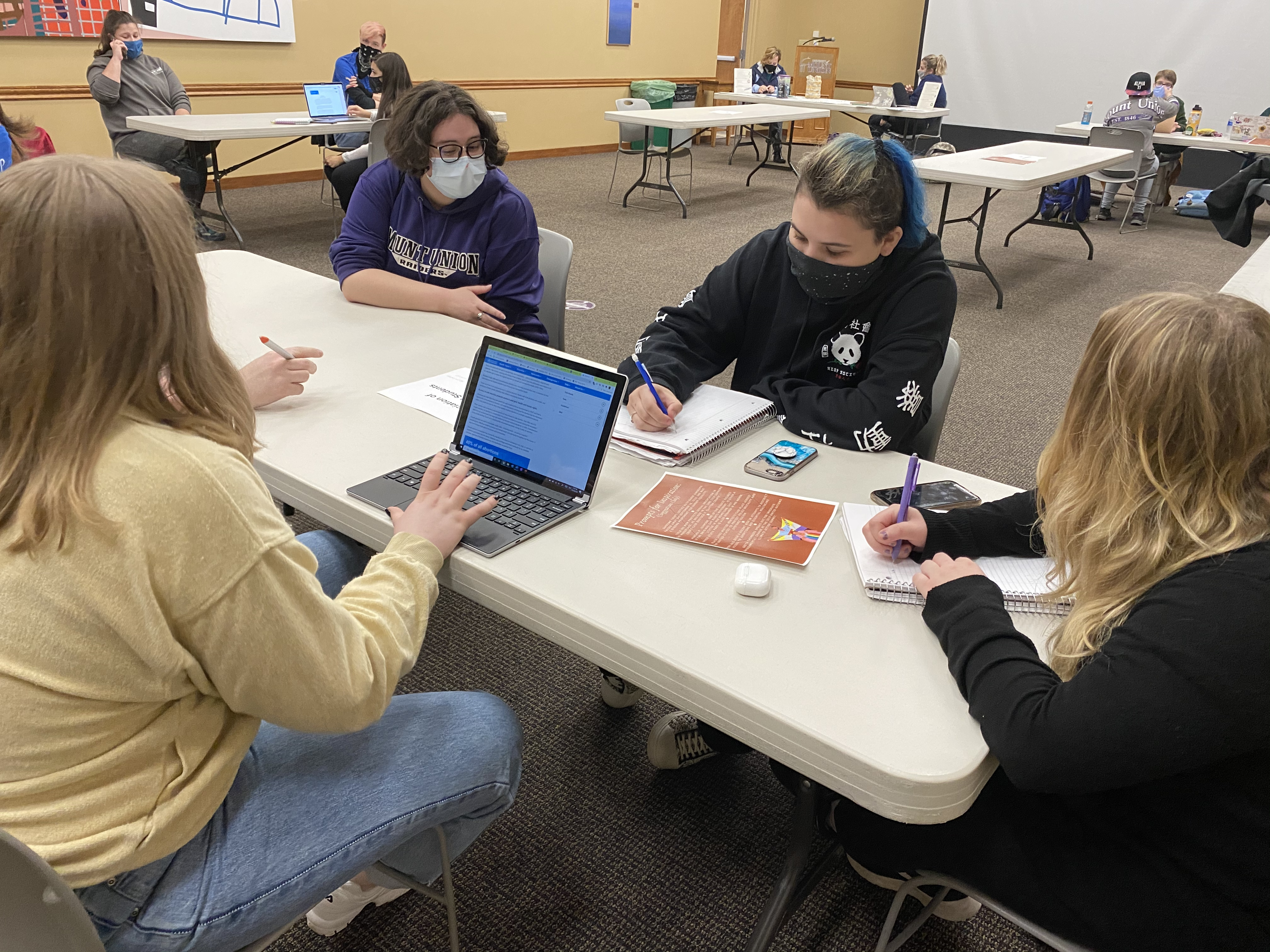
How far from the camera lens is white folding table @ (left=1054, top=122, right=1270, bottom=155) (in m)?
6.30

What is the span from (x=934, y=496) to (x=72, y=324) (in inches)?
39.6

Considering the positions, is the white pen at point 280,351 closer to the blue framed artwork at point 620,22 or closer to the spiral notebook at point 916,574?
the spiral notebook at point 916,574

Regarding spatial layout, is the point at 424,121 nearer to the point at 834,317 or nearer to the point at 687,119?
the point at 834,317

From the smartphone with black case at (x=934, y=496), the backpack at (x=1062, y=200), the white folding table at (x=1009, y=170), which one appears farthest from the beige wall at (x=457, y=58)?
the smartphone with black case at (x=934, y=496)

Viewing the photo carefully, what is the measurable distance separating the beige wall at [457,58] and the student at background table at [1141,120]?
4.76 meters

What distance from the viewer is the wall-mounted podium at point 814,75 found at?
9750 millimetres

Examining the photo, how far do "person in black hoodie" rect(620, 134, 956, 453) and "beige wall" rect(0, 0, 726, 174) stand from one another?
5702 mm

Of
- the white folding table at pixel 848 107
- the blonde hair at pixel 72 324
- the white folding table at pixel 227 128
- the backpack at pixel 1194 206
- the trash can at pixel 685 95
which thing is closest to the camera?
the blonde hair at pixel 72 324

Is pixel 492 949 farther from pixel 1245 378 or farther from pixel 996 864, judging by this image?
pixel 1245 378

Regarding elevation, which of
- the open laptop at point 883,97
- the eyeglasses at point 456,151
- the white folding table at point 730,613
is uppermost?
the open laptop at point 883,97

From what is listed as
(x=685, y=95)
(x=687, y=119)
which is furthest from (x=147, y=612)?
(x=685, y=95)

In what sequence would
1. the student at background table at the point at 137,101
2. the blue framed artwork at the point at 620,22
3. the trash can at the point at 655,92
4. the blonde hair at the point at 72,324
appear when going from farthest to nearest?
the trash can at the point at 655,92 < the blue framed artwork at the point at 620,22 < the student at background table at the point at 137,101 < the blonde hair at the point at 72,324

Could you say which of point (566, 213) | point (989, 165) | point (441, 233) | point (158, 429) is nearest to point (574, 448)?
point (158, 429)

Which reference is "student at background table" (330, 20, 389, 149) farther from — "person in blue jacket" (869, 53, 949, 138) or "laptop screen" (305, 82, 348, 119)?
"person in blue jacket" (869, 53, 949, 138)
